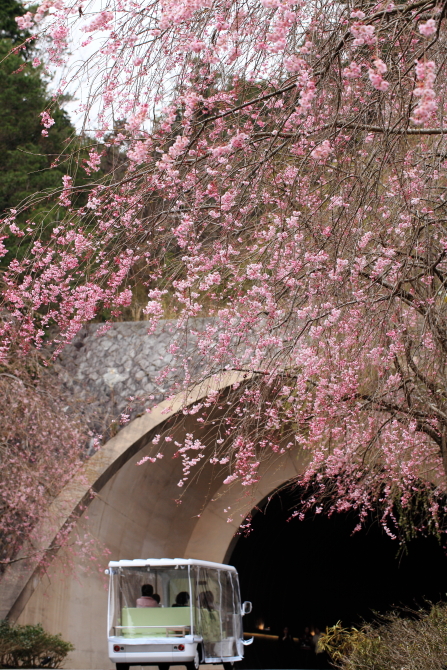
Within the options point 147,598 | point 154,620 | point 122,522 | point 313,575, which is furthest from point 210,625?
point 313,575

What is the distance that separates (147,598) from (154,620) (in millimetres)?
312

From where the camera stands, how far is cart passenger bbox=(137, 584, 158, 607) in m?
10.0

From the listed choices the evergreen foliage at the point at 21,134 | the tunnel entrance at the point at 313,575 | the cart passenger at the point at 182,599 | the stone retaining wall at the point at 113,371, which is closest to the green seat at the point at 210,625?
the cart passenger at the point at 182,599

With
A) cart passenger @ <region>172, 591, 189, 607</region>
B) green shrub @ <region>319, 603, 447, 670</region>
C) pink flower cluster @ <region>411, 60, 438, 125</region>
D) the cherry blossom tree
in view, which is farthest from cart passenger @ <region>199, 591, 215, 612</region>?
pink flower cluster @ <region>411, 60, 438, 125</region>

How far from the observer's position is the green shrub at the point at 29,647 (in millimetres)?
10859

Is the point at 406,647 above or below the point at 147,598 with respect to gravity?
below

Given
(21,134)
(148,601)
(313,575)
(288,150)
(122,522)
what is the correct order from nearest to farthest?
(288,150) → (148,601) → (122,522) → (21,134) → (313,575)

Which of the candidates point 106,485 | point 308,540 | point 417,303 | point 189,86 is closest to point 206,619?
point 106,485

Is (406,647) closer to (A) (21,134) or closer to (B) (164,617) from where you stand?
(B) (164,617)

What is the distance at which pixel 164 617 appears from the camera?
9820 mm

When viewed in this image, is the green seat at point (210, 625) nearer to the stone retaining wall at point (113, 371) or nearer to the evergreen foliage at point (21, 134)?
the stone retaining wall at point (113, 371)

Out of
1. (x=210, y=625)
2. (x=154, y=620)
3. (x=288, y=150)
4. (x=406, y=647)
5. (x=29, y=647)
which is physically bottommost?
(x=29, y=647)

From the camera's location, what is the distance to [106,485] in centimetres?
1359

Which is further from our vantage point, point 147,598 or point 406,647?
point 147,598
